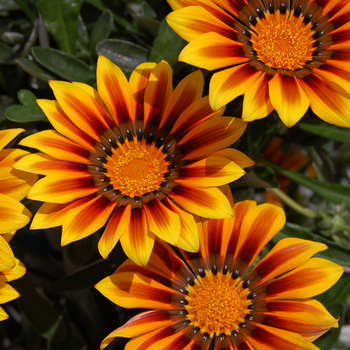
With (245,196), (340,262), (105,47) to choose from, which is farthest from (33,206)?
(340,262)

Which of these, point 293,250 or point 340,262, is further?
point 340,262

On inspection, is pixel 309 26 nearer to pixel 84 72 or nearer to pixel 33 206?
pixel 84 72

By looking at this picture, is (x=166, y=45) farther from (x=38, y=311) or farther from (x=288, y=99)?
(x=38, y=311)

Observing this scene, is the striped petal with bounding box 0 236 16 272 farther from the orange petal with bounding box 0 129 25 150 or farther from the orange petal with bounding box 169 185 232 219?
the orange petal with bounding box 169 185 232 219

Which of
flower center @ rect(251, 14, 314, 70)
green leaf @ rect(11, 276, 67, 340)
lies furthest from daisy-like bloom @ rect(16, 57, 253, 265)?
green leaf @ rect(11, 276, 67, 340)

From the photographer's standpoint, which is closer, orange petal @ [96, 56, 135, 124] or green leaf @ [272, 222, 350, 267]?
orange petal @ [96, 56, 135, 124]

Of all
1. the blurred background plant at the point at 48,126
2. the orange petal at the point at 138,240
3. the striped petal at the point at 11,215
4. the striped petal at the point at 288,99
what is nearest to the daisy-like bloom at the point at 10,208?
the striped petal at the point at 11,215

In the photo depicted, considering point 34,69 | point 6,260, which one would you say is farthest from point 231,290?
point 34,69

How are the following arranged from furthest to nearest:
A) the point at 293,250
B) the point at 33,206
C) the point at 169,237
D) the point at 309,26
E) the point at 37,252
Answer: the point at 37,252, the point at 33,206, the point at 309,26, the point at 293,250, the point at 169,237
